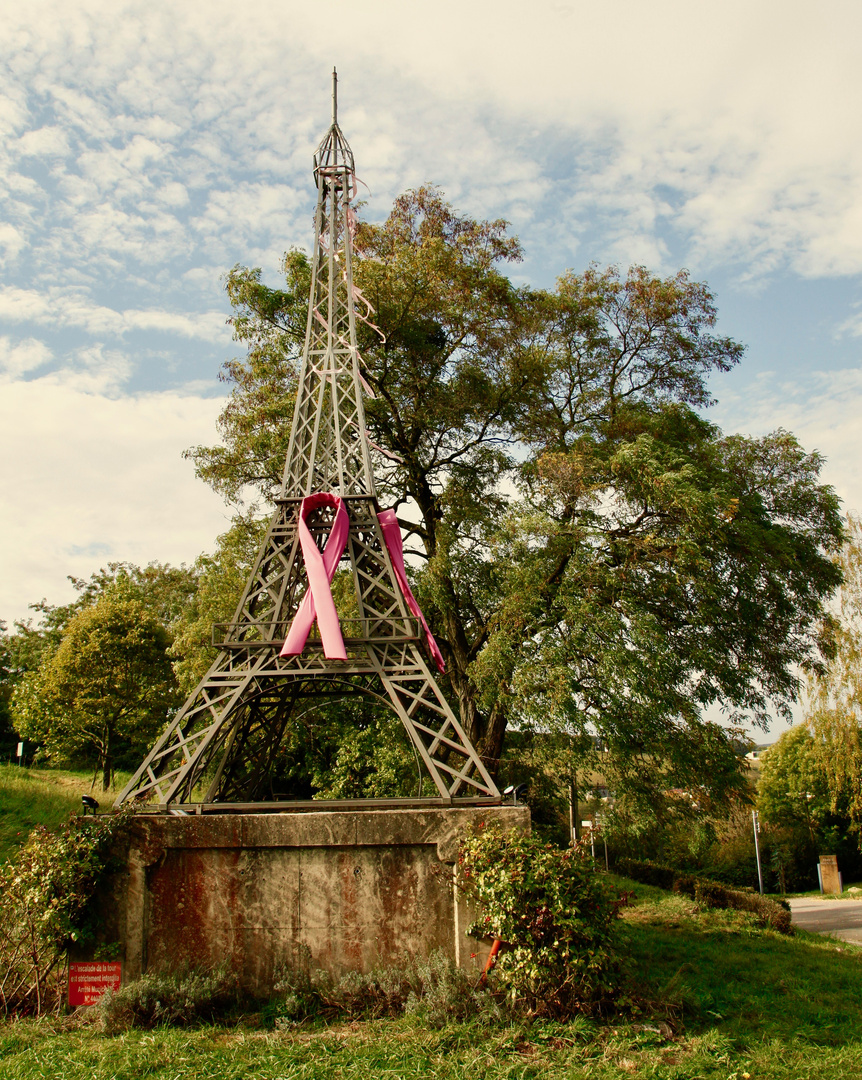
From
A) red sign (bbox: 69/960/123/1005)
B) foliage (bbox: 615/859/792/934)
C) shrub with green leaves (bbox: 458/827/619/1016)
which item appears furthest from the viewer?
foliage (bbox: 615/859/792/934)

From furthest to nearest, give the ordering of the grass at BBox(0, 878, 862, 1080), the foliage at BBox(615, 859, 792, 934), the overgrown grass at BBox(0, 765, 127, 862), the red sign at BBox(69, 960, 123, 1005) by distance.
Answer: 1. the foliage at BBox(615, 859, 792, 934)
2. the overgrown grass at BBox(0, 765, 127, 862)
3. the red sign at BBox(69, 960, 123, 1005)
4. the grass at BBox(0, 878, 862, 1080)

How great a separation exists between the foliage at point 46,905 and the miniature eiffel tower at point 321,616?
28.8 inches

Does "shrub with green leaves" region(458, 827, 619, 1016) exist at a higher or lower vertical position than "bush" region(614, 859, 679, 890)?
higher

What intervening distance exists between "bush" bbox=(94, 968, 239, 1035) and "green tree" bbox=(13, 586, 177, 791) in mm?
17400

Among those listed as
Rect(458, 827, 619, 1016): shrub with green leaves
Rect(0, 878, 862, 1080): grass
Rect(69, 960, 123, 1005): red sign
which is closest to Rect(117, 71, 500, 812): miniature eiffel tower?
Rect(458, 827, 619, 1016): shrub with green leaves

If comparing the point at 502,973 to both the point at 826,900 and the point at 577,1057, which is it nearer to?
the point at 577,1057

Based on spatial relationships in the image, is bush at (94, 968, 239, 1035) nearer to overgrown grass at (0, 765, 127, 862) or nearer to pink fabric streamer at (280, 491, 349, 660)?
pink fabric streamer at (280, 491, 349, 660)

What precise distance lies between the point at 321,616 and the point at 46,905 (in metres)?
3.96

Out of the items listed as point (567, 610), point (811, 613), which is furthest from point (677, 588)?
point (811, 613)

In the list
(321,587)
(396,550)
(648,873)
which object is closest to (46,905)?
(321,587)

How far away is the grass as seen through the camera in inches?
214

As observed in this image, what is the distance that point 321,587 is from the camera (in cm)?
922

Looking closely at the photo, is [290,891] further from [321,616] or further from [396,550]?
[396,550]

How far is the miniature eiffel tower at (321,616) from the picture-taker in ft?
28.0
